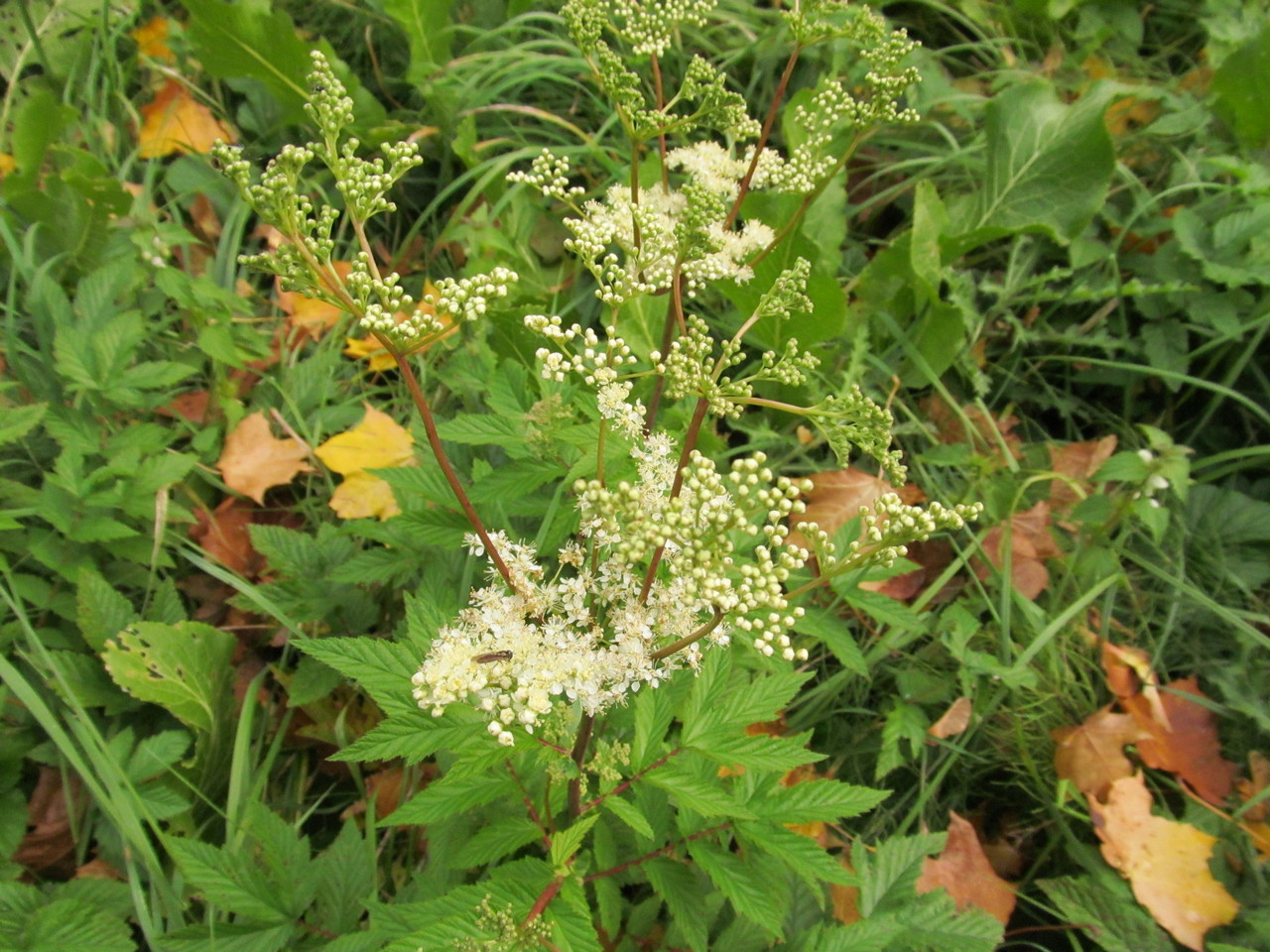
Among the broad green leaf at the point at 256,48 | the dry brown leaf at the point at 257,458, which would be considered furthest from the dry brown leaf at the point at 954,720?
the broad green leaf at the point at 256,48

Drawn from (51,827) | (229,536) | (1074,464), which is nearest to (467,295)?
(229,536)

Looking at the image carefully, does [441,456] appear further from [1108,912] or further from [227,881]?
[1108,912]

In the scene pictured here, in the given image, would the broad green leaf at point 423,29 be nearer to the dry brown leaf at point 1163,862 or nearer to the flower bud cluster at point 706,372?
the flower bud cluster at point 706,372

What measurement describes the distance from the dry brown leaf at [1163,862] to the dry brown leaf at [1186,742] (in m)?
0.17

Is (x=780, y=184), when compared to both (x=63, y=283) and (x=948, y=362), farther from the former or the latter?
(x=63, y=283)

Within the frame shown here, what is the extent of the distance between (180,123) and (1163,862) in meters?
5.05

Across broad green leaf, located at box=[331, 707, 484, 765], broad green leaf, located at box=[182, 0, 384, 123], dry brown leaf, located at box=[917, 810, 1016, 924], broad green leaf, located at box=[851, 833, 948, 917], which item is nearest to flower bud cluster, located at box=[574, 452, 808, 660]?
broad green leaf, located at box=[331, 707, 484, 765]

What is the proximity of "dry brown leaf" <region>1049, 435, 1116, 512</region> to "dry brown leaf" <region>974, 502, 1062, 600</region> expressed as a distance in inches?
4.4

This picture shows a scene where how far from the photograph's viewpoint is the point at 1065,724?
2801 mm

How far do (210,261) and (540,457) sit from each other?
2514 millimetres

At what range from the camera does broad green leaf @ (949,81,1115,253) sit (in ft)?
10.9

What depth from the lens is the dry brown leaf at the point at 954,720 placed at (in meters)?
2.69

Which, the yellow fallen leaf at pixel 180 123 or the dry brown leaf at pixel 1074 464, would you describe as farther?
the yellow fallen leaf at pixel 180 123

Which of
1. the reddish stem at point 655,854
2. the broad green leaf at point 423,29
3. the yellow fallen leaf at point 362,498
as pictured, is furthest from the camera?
the broad green leaf at point 423,29
